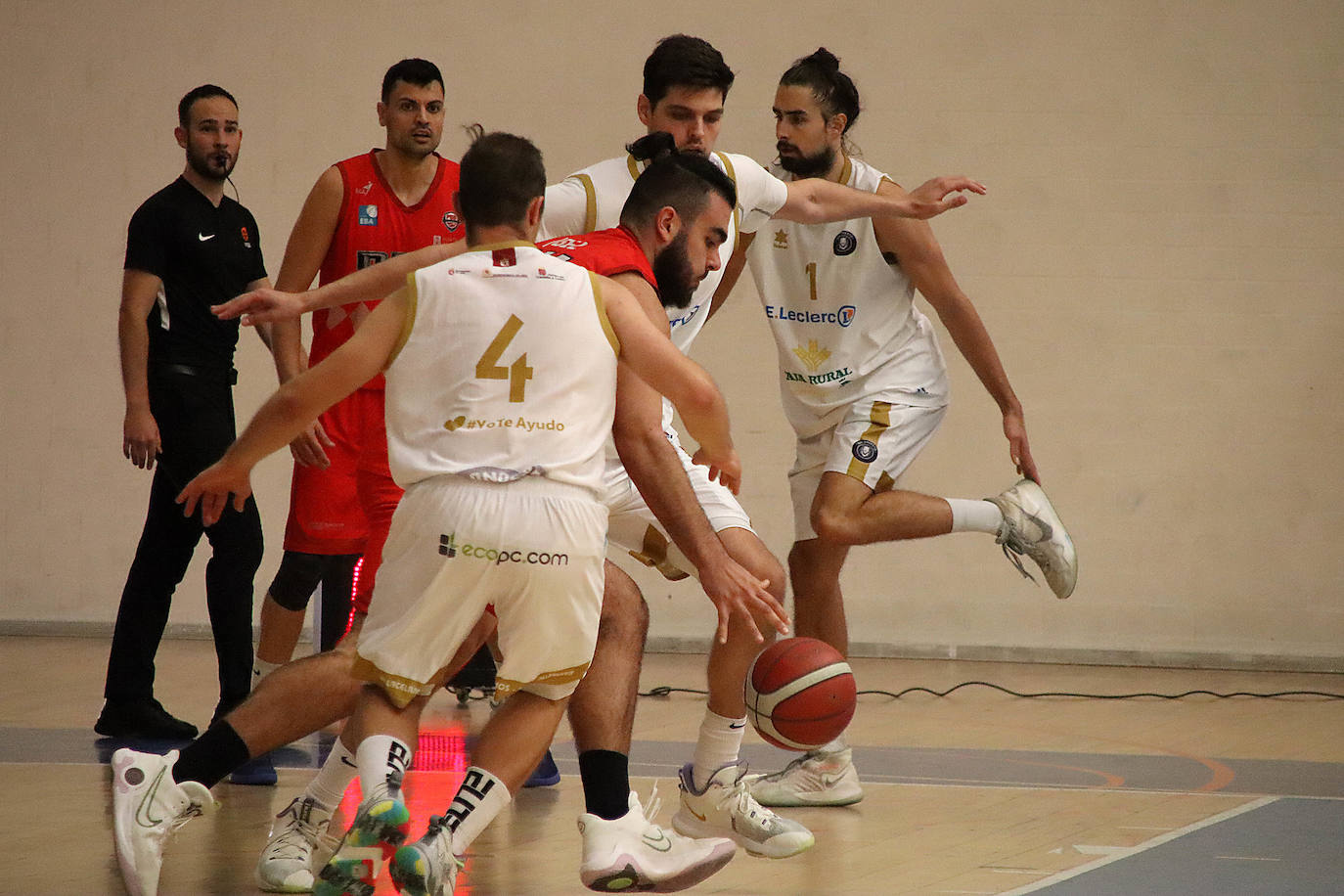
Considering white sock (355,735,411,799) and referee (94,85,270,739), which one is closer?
white sock (355,735,411,799)

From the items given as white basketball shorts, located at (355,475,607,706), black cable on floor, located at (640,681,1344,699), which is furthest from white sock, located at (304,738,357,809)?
black cable on floor, located at (640,681,1344,699)

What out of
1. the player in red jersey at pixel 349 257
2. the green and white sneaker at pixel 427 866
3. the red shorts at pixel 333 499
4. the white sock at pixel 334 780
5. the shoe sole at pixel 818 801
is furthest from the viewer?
the red shorts at pixel 333 499

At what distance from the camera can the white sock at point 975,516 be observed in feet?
17.5

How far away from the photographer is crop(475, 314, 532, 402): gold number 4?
122 inches

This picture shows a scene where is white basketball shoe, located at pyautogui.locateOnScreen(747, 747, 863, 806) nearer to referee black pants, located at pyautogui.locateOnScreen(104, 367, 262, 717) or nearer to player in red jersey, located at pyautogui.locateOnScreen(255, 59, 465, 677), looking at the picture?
player in red jersey, located at pyautogui.locateOnScreen(255, 59, 465, 677)

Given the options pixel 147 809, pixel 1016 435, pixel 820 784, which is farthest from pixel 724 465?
pixel 1016 435

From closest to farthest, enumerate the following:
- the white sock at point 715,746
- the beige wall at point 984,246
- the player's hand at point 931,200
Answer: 1. the white sock at point 715,746
2. the player's hand at point 931,200
3. the beige wall at point 984,246

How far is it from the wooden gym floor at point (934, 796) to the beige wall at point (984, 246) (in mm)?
793

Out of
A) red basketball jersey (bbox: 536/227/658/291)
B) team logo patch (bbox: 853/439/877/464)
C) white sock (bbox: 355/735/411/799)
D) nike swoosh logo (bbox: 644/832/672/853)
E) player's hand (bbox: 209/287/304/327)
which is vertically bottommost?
nike swoosh logo (bbox: 644/832/672/853)

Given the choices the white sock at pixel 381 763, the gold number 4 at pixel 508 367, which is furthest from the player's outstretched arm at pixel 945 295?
the white sock at pixel 381 763

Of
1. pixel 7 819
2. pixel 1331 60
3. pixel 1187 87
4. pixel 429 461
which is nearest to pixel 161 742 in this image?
pixel 7 819

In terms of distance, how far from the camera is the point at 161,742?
5359mm

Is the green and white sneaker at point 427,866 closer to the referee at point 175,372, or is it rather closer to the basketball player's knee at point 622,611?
the basketball player's knee at point 622,611

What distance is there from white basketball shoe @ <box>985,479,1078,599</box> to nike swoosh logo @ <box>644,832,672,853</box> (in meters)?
2.34
